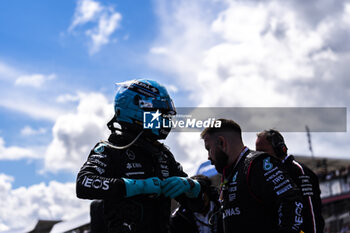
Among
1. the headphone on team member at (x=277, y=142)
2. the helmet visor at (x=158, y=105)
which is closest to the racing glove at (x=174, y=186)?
the helmet visor at (x=158, y=105)

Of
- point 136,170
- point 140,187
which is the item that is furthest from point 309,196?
point 140,187

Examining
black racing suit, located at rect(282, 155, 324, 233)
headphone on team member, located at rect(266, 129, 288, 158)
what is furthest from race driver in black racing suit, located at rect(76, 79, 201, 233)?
headphone on team member, located at rect(266, 129, 288, 158)

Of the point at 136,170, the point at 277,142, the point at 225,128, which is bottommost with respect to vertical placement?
the point at 136,170

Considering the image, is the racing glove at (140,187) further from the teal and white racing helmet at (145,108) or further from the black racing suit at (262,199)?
the black racing suit at (262,199)

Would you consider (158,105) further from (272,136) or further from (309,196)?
(272,136)

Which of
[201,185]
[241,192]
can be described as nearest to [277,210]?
[241,192]

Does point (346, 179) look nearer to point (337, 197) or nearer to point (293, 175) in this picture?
point (337, 197)

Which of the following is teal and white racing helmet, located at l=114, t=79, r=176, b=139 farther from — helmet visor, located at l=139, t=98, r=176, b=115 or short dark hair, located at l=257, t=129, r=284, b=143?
short dark hair, located at l=257, t=129, r=284, b=143

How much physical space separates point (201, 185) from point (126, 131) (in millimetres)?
813

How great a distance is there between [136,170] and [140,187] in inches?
13.6

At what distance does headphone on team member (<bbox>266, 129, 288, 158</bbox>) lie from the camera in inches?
241

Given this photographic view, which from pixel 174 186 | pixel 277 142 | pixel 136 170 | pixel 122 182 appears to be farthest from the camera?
pixel 277 142

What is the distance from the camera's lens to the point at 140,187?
3.04 m

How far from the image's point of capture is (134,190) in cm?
302
